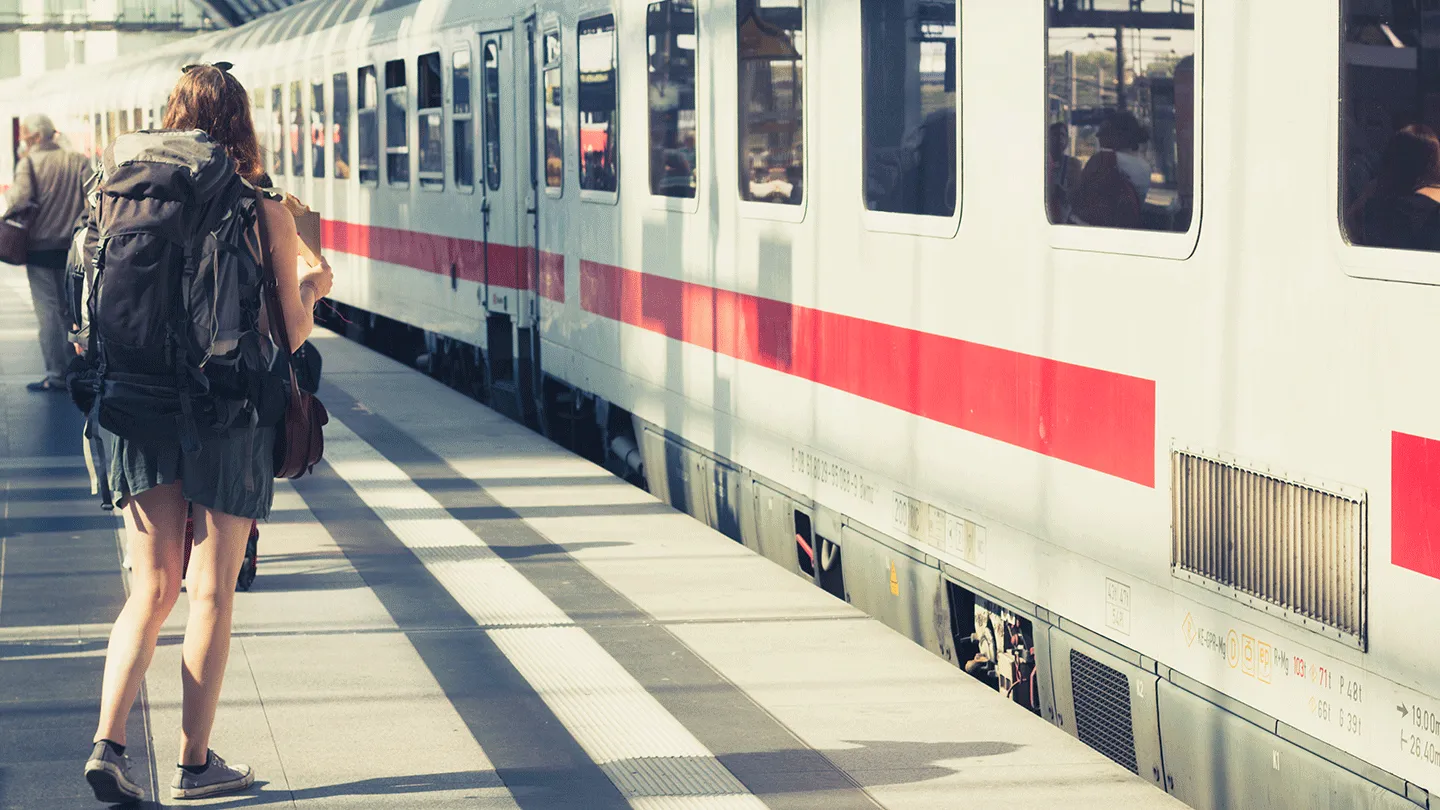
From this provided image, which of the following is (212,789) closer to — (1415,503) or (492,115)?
(1415,503)

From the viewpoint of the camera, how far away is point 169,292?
4.57 meters

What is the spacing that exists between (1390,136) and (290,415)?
252cm

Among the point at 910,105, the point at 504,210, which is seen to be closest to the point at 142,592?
the point at 910,105

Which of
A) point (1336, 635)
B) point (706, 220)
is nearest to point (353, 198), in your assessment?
point (706, 220)

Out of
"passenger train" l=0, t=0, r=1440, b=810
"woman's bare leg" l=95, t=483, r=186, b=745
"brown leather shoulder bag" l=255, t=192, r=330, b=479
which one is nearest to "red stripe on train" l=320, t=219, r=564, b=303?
"passenger train" l=0, t=0, r=1440, b=810

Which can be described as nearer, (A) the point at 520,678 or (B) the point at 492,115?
(A) the point at 520,678

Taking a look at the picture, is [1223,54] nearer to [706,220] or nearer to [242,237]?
[242,237]

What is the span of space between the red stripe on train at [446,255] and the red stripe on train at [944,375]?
257 cm

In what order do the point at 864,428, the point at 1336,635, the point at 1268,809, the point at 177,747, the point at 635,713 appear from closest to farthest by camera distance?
1. the point at 1336,635
2. the point at 1268,809
3. the point at 177,747
4. the point at 635,713
5. the point at 864,428

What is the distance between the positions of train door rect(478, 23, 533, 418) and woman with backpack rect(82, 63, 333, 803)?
7498 mm

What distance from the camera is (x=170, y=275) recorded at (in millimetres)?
4566

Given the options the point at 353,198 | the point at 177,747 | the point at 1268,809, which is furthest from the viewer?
the point at 353,198

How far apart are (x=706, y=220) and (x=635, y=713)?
315 cm

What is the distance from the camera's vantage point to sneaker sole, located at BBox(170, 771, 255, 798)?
496cm
